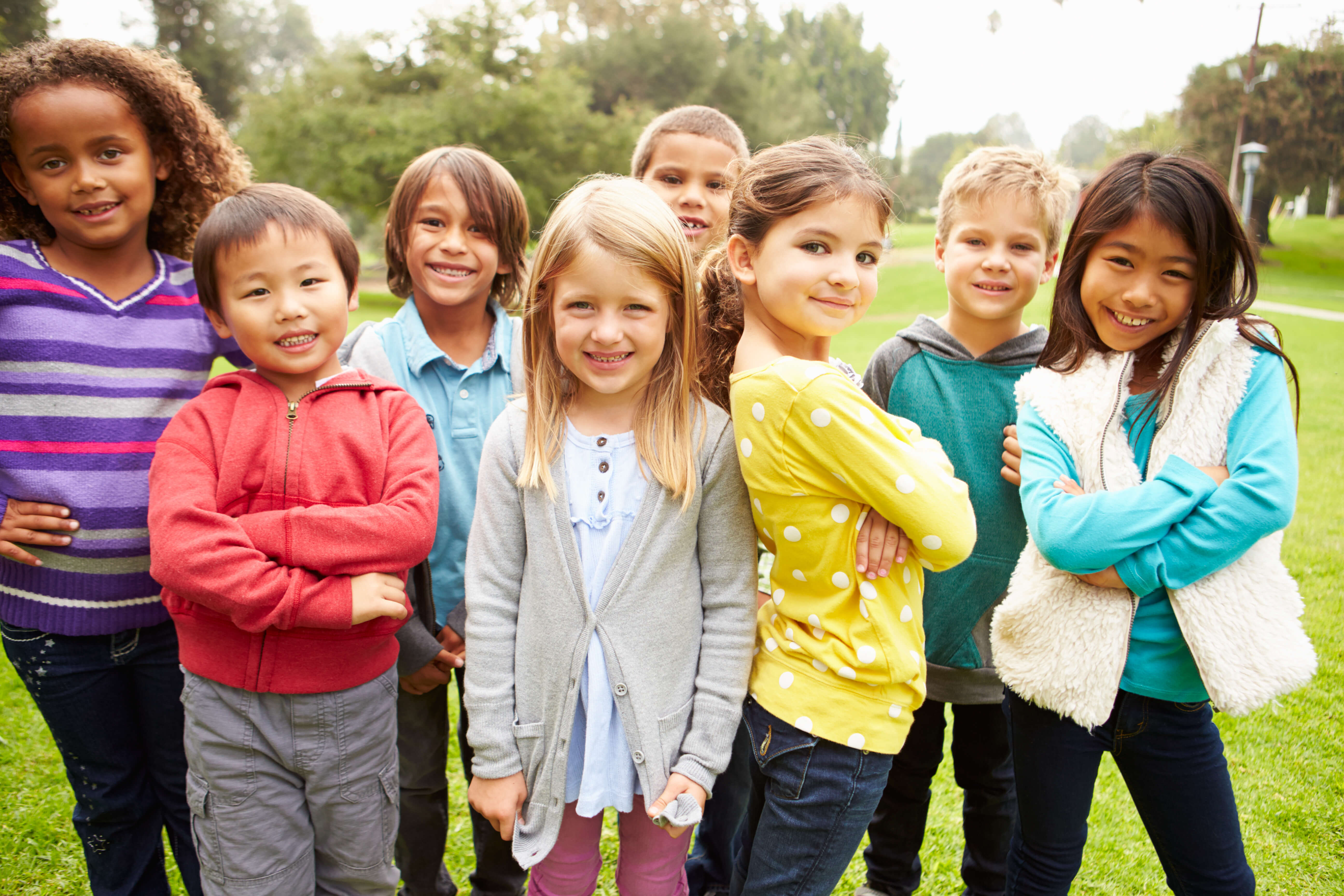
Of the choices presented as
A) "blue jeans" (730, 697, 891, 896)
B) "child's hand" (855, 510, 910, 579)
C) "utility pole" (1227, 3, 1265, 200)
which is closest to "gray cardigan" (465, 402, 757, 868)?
"blue jeans" (730, 697, 891, 896)

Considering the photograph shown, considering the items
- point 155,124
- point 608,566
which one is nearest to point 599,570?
point 608,566

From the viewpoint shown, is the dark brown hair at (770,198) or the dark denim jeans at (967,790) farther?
the dark denim jeans at (967,790)

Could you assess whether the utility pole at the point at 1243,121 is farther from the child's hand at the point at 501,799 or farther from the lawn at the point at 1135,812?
the child's hand at the point at 501,799

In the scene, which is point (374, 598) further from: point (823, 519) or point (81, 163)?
point (81, 163)

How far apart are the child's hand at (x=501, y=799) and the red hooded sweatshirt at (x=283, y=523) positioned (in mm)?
357

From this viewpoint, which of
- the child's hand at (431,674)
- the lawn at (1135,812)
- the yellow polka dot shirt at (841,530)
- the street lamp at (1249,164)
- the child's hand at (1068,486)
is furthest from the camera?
the street lamp at (1249,164)

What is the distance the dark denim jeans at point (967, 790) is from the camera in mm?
2143

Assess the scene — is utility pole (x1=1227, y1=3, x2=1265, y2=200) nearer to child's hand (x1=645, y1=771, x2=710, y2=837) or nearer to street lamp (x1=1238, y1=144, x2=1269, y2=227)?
street lamp (x1=1238, y1=144, x2=1269, y2=227)

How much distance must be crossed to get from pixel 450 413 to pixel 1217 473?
173 centimetres

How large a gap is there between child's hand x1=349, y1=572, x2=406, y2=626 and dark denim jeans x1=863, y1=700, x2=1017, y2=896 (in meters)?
1.34

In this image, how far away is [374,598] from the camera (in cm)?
163

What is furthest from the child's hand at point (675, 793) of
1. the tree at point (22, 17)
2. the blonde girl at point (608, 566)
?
the tree at point (22, 17)

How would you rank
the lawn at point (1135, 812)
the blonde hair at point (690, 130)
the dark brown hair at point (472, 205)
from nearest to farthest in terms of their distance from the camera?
the dark brown hair at point (472, 205) → the lawn at point (1135, 812) → the blonde hair at point (690, 130)

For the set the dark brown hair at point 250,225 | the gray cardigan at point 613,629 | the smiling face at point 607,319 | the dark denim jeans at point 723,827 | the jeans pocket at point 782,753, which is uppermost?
the dark brown hair at point 250,225
